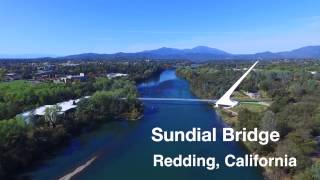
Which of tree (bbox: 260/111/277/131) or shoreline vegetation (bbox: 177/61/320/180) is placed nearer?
shoreline vegetation (bbox: 177/61/320/180)

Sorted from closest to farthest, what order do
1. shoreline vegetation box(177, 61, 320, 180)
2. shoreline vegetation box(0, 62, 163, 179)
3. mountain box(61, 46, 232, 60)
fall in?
1. shoreline vegetation box(177, 61, 320, 180)
2. shoreline vegetation box(0, 62, 163, 179)
3. mountain box(61, 46, 232, 60)

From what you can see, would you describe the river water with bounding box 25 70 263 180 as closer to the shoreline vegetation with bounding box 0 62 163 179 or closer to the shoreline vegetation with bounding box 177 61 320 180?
the shoreline vegetation with bounding box 0 62 163 179

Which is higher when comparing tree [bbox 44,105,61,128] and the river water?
tree [bbox 44,105,61,128]

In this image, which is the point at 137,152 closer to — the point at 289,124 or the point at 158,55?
the point at 289,124

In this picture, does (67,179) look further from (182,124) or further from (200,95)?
(200,95)

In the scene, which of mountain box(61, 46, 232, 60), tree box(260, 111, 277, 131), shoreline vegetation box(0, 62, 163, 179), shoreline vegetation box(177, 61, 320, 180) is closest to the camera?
shoreline vegetation box(177, 61, 320, 180)

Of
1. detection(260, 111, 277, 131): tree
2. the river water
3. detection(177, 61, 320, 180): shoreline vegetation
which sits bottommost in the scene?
the river water

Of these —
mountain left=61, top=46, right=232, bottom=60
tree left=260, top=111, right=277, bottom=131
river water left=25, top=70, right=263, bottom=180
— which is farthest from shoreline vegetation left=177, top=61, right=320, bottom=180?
mountain left=61, top=46, right=232, bottom=60
